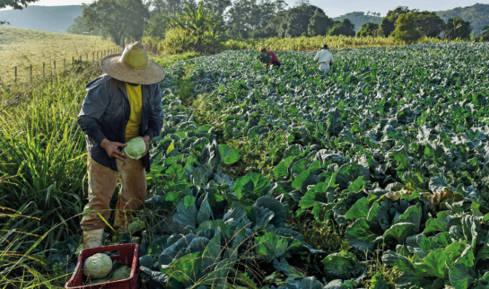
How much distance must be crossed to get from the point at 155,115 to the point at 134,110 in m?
0.25

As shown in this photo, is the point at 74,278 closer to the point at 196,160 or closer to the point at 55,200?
the point at 55,200

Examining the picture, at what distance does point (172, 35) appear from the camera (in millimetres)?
29781

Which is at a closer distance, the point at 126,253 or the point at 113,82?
the point at 126,253

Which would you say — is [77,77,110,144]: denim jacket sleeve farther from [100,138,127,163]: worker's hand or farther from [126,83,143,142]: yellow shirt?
[126,83,143,142]: yellow shirt

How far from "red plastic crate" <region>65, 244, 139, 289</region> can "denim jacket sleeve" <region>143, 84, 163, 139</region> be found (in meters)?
1.00

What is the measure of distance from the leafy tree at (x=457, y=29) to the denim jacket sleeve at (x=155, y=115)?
55.1 meters

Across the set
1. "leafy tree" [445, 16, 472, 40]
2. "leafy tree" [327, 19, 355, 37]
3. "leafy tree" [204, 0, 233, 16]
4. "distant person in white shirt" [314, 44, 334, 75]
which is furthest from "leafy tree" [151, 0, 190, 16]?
"distant person in white shirt" [314, 44, 334, 75]

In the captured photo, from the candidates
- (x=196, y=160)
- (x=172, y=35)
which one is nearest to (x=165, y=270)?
(x=196, y=160)

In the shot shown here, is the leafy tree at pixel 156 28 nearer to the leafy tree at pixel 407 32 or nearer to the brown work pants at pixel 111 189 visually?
the leafy tree at pixel 407 32

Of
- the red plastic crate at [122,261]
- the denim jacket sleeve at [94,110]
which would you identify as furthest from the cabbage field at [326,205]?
the denim jacket sleeve at [94,110]

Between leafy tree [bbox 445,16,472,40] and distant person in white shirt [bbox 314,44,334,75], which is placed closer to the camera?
distant person in white shirt [bbox 314,44,334,75]

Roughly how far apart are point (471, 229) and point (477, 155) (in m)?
1.59


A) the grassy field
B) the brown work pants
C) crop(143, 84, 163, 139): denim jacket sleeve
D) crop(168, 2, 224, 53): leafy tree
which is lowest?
the brown work pants

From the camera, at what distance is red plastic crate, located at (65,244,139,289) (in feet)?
5.62
